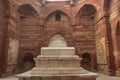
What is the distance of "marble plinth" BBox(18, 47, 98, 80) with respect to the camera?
529 centimetres

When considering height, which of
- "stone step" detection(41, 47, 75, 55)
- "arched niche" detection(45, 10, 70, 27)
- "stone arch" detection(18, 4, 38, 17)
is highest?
"stone arch" detection(18, 4, 38, 17)

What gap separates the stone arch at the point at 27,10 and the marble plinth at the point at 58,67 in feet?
26.0

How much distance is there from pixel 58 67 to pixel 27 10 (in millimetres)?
9160

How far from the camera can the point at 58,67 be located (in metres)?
5.95

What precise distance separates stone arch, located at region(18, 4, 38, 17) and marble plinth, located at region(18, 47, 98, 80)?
26.0 feet

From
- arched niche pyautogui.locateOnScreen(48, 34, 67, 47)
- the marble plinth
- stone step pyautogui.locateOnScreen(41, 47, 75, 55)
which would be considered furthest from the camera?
arched niche pyautogui.locateOnScreen(48, 34, 67, 47)

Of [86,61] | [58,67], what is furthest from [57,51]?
[86,61]

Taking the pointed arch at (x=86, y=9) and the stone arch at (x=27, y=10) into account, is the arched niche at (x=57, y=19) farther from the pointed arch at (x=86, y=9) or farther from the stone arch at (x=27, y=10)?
the stone arch at (x=27, y=10)

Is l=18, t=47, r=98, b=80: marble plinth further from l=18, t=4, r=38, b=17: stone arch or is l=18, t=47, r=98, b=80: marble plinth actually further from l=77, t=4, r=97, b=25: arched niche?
l=18, t=4, r=38, b=17: stone arch

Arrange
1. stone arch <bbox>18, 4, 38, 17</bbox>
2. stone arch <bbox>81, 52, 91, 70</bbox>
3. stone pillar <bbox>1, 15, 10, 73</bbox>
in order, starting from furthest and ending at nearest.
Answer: stone arch <bbox>81, 52, 91, 70</bbox> → stone arch <bbox>18, 4, 38, 17</bbox> → stone pillar <bbox>1, 15, 10, 73</bbox>

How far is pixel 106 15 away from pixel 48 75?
7338mm

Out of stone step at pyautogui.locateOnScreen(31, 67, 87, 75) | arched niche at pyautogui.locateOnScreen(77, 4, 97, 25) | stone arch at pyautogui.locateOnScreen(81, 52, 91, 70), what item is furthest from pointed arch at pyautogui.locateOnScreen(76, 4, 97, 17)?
stone step at pyautogui.locateOnScreen(31, 67, 87, 75)

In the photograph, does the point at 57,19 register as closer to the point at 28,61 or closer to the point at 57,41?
the point at 57,41

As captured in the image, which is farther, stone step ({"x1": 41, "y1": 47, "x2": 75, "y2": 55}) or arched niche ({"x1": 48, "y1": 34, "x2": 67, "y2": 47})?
arched niche ({"x1": 48, "y1": 34, "x2": 67, "y2": 47})
